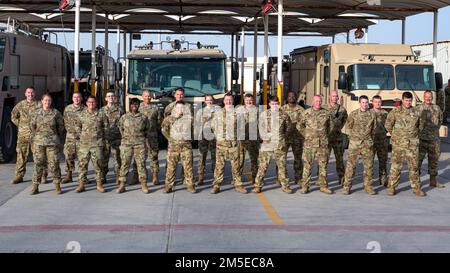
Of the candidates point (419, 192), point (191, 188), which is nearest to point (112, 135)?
point (191, 188)

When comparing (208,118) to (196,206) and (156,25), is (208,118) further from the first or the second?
(156,25)

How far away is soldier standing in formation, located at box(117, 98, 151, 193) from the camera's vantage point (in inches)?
397

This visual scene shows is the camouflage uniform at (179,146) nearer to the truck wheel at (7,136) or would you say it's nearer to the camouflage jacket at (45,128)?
the camouflage jacket at (45,128)

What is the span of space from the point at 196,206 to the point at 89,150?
2.10 meters

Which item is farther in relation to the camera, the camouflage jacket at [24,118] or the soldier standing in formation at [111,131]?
the camouflage jacket at [24,118]

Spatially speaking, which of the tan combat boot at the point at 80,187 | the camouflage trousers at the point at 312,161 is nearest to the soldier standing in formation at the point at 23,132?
the tan combat boot at the point at 80,187

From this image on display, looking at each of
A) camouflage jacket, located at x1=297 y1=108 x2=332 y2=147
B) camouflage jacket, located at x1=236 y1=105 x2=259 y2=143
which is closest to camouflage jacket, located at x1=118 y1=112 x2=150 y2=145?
camouflage jacket, located at x1=236 y1=105 x2=259 y2=143

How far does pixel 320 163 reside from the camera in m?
10.3

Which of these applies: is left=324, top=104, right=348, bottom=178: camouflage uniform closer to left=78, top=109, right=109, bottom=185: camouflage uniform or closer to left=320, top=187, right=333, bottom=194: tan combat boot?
left=320, top=187, right=333, bottom=194: tan combat boot

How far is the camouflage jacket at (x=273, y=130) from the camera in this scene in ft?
33.3

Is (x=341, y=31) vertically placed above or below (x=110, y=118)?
above
